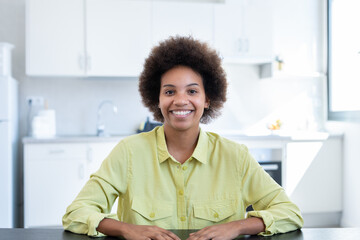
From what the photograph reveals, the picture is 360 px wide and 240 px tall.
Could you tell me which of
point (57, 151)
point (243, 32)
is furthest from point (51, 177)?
point (243, 32)

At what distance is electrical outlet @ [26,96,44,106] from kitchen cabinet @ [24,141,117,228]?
0.68 metres

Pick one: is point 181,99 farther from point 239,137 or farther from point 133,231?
point 239,137

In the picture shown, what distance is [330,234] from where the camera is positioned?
1.08 metres

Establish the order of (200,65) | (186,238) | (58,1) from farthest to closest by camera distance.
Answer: (58,1) → (200,65) → (186,238)

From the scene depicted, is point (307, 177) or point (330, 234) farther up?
point (330, 234)

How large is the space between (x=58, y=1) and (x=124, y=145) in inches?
100

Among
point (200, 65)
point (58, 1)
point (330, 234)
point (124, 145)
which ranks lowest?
point (330, 234)

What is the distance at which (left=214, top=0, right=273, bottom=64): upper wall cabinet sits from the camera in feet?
12.4

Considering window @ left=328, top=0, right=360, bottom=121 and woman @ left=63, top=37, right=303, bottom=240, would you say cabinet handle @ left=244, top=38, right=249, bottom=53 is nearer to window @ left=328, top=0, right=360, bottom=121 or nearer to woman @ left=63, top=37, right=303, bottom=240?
window @ left=328, top=0, right=360, bottom=121

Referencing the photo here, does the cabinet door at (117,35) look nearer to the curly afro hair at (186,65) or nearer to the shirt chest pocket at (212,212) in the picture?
the curly afro hair at (186,65)

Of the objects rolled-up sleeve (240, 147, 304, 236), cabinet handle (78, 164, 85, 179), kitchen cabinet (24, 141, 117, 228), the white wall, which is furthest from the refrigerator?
the white wall

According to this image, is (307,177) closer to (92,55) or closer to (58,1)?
(92,55)

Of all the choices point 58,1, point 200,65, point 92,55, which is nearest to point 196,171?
point 200,65

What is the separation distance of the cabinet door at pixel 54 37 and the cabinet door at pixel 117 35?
100 mm
